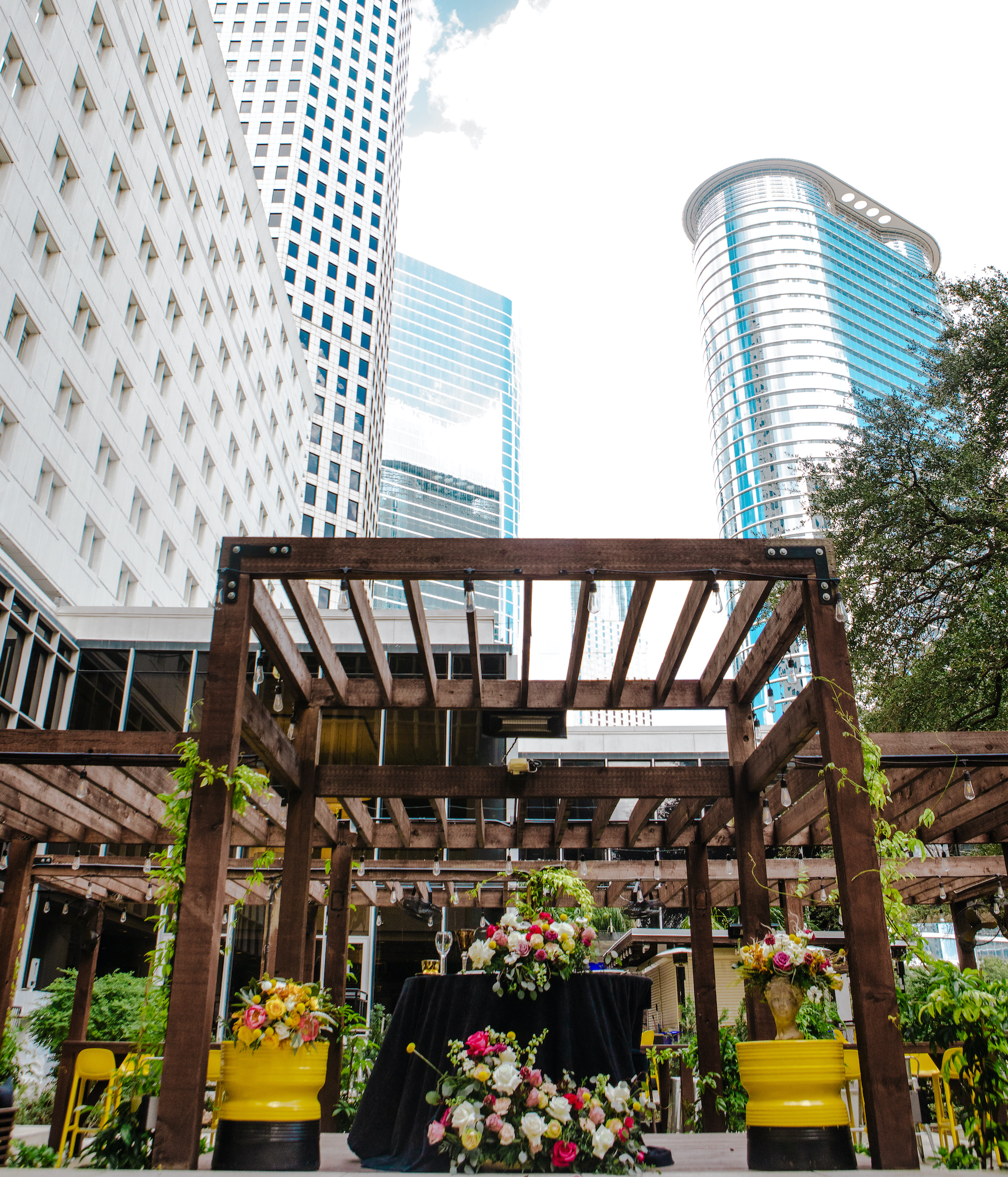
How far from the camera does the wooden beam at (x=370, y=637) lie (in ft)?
18.4

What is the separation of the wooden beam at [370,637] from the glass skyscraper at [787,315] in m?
87.9

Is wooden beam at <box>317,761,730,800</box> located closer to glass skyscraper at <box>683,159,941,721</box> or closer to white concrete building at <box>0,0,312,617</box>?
white concrete building at <box>0,0,312,617</box>

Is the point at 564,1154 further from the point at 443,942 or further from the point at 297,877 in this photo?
the point at 443,942

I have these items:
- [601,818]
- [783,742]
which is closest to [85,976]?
[601,818]

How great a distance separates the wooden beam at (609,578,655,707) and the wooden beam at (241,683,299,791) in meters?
2.35

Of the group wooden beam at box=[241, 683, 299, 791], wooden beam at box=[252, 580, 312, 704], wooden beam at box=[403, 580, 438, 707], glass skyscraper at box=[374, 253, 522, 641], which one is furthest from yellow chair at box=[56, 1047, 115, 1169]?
glass skyscraper at box=[374, 253, 522, 641]

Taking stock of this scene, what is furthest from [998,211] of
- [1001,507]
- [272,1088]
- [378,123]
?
[378,123]

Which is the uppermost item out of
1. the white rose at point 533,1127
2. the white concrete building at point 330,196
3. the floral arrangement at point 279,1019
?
the white concrete building at point 330,196

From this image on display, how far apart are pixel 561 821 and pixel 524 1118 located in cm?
510

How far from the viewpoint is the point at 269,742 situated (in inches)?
232

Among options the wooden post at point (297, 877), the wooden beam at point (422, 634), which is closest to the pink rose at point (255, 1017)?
the wooden beam at point (422, 634)

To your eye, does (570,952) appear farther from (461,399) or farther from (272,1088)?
(461,399)

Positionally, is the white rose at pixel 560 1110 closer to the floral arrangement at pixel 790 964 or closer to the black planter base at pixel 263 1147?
the black planter base at pixel 263 1147

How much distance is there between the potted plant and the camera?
4.08 meters
